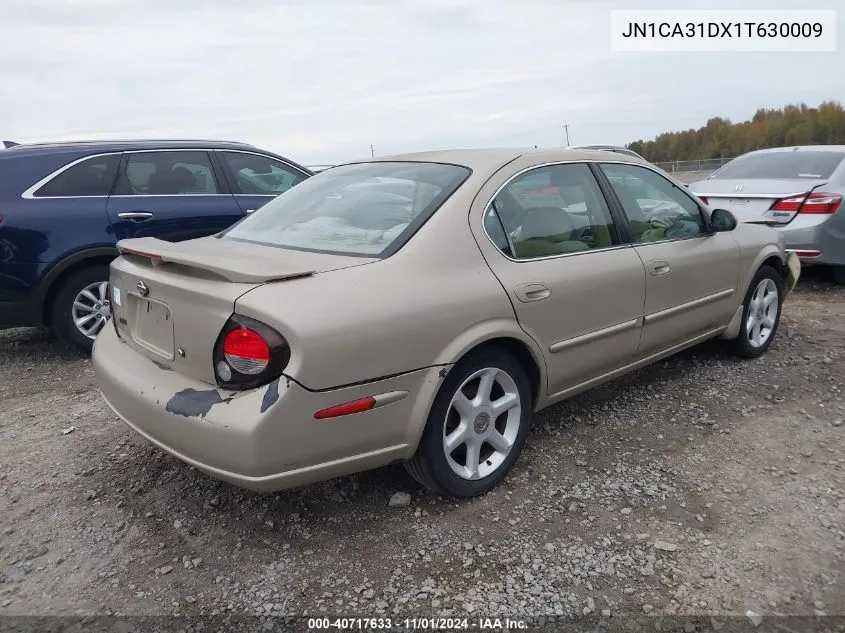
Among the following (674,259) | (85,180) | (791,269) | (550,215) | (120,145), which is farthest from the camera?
(120,145)

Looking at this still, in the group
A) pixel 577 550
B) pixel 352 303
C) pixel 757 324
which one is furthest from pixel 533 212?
pixel 757 324

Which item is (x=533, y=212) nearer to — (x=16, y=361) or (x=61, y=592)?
(x=61, y=592)

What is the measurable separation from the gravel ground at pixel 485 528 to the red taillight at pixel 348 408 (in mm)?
605

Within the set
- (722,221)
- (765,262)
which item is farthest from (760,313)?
(722,221)

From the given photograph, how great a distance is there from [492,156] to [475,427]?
4.38 ft

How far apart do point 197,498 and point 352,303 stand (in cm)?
129

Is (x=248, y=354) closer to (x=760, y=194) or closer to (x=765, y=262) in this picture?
(x=765, y=262)

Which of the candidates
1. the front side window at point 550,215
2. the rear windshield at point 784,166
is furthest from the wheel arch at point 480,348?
the rear windshield at point 784,166

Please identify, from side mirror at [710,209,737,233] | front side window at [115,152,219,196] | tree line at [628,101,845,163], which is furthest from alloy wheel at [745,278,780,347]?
tree line at [628,101,845,163]

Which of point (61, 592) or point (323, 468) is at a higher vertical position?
point (323, 468)

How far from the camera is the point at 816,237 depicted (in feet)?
20.3

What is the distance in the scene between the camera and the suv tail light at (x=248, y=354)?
2.29 meters

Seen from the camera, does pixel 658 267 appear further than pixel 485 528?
Yes

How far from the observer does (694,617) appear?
7.32 feet
